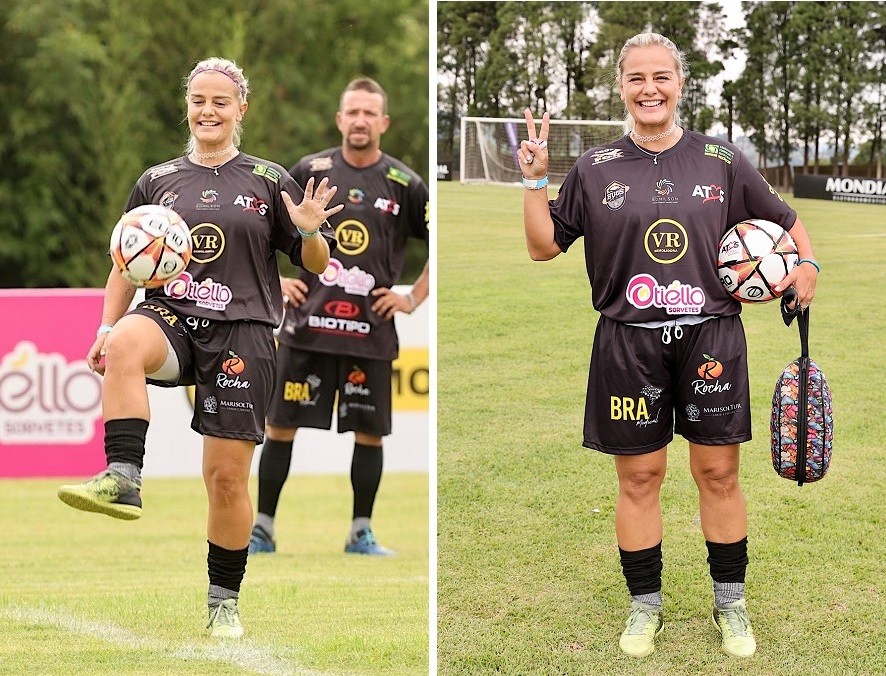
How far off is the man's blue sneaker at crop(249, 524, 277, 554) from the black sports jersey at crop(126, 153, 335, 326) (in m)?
2.25

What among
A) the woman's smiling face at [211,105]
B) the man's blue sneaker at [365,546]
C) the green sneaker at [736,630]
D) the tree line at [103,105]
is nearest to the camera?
the green sneaker at [736,630]

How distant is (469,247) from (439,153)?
0.40 m

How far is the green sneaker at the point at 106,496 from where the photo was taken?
13.5 feet

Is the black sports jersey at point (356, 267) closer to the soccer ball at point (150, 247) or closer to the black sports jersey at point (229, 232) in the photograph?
the black sports jersey at point (229, 232)

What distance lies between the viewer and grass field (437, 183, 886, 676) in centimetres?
464

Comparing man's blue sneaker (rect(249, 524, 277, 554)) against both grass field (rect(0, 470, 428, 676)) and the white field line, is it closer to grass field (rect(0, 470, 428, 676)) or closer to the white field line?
grass field (rect(0, 470, 428, 676))

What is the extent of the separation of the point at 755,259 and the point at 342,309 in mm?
2845

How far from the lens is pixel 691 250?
14.2 ft

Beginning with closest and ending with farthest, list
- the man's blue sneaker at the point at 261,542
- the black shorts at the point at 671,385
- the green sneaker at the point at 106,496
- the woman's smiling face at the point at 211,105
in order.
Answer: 1. the green sneaker at the point at 106,496
2. the black shorts at the point at 671,385
3. the woman's smiling face at the point at 211,105
4. the man's blue sneaker at the point at 261,542

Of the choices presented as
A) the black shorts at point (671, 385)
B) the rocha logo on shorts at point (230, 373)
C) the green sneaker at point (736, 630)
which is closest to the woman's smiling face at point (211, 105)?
the rocha logo on shorts at point (230, 373)

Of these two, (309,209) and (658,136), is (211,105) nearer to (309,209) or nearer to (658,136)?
(309,209)

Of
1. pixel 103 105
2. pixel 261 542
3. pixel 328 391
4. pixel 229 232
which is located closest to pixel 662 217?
pixel 229 232

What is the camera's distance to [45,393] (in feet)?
32.1

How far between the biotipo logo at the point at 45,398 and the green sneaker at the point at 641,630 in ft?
19.8
